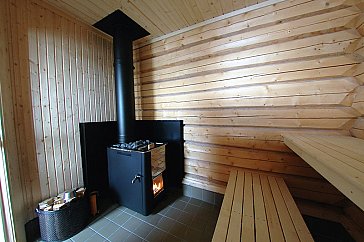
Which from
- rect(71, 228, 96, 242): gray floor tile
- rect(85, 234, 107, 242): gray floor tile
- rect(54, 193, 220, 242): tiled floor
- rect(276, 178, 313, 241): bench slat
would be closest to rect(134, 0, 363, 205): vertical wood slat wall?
rect(54, 193, 220, 242): tiled floor

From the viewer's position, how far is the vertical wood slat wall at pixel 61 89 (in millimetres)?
1844

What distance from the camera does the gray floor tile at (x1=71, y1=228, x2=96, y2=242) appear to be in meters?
1.74

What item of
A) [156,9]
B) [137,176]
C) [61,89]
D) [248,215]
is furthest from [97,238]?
[156,9]

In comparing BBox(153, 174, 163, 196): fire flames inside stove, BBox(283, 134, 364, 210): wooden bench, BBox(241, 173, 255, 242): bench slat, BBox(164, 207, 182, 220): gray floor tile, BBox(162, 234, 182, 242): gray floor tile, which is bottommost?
BBox(162, 234, 182, 242): gray floor tile

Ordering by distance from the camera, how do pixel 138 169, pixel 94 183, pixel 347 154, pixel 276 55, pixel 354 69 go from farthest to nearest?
pixel 94 183, pixel 138 169, pixel 276 55, pixel 354 69, pixel 347 154

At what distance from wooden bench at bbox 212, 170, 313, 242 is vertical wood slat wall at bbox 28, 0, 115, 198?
2187 millimetres

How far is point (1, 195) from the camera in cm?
155

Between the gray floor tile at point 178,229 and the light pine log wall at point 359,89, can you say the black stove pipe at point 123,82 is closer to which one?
the gray floor tile at point 178,229

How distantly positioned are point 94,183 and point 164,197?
3.86ft

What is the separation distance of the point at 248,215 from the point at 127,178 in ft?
5.38

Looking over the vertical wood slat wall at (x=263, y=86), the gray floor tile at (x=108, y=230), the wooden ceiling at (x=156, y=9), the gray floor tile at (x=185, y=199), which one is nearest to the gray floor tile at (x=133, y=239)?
the gray floor tile at (x=108, y=230)

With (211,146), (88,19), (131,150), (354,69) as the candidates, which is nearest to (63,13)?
(88,19)

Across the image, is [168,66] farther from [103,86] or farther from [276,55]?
[276,55]

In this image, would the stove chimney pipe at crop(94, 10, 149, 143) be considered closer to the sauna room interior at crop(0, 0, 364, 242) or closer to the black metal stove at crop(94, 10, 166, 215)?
the black metal stove at crop(94, 10, 166, 215)
